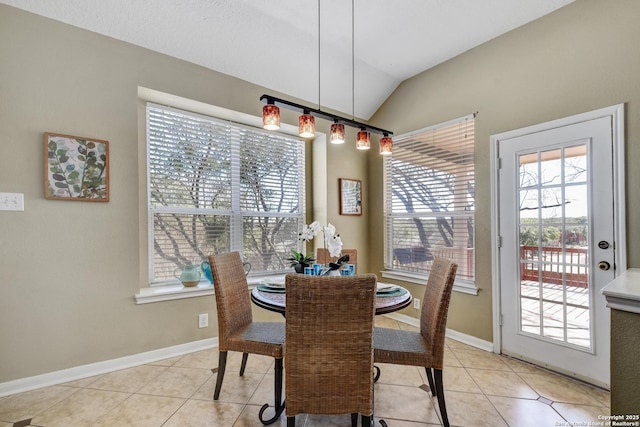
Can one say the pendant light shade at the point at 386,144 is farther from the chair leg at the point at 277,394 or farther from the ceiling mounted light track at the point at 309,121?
the chair leg at the point at 277,394

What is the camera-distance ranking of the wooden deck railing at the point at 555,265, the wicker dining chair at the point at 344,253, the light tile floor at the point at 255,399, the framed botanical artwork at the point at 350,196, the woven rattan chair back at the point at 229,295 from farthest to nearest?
the framed botanical artwork at the point at 350,196
the wicker dining chair at the point at 344,253
the wooden deck railing at the point at 555,265
the woven rattan chair back at the point at 229,295
the light tile floor at the point at 255,399

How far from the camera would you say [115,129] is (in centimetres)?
239

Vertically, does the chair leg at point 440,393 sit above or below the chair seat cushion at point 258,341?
below

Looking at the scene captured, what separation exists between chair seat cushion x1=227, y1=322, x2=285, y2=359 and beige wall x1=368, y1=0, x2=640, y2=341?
198 cm

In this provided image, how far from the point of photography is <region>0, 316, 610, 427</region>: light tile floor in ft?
5.85

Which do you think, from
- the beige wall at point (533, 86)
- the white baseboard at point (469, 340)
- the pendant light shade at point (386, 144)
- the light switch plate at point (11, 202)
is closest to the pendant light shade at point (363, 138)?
the pendant light shade at point (386, 144)

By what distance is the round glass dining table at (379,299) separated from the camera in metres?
1.65

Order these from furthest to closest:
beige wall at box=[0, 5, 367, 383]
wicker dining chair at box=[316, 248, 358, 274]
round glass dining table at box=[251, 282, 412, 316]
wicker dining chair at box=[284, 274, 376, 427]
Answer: wicker dining chair at box=[316, 248, 358, 274] < beige wall at box=[0, 5, 367, 383] < round glass dining table at box=[251, 282, 412, 316] < wicker dining chair at box=[284, 274, 376, 427]

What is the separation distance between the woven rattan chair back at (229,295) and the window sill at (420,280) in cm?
196

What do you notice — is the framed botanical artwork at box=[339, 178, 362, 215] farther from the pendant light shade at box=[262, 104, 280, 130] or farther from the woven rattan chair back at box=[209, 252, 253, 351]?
the pendant light shade at box=[262, 104, 280, 130]

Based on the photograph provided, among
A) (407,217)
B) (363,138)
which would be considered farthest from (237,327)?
(407,217)

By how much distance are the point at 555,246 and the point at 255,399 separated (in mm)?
2520

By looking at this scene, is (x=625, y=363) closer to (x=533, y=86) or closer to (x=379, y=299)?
(x=379, y=299)

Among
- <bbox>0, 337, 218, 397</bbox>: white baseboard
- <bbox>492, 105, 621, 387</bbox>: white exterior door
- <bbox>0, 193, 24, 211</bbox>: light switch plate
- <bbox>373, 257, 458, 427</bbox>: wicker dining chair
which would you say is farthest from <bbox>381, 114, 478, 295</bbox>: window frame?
<bbox>0, 193, 24, 211</bbox>: light switch plate
